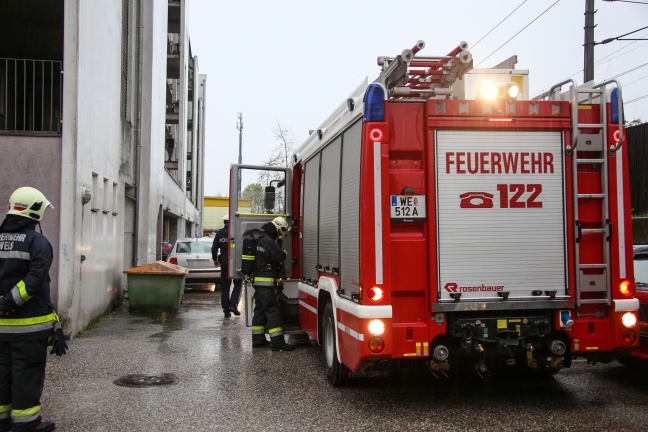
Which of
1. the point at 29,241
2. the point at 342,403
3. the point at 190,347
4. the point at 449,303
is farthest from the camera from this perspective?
the point at 190,347

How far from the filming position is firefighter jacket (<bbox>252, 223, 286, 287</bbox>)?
8625 millimetres

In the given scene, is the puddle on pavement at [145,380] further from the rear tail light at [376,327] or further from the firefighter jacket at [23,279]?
the rear tail light at [376,327]

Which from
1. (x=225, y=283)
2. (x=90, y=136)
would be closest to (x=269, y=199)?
(x=90, y=136)

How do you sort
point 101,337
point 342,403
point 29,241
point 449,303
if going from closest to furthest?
point 29,241 < point 449,303 < point 342,403 < point 101,337

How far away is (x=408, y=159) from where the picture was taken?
5555mm

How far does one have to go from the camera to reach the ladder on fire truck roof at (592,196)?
A: 562cm

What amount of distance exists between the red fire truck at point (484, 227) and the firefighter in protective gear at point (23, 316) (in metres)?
2.56

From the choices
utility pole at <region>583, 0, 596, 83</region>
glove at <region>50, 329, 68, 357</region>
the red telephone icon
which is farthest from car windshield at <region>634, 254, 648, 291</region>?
utility pole at <region>583, 0, 596, 83</region>

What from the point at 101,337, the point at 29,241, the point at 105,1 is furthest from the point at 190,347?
the point at 105,1

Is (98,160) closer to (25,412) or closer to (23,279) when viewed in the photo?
(23,279)

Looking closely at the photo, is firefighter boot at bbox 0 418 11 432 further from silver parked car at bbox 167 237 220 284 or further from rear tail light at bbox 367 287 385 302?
silver parked car at bbox 167 237 220 284

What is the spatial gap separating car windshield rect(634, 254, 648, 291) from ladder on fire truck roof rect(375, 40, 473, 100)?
2881 millimetres

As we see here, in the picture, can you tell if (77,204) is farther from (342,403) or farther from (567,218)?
(567,218)

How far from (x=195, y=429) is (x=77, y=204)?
527 centimetres
